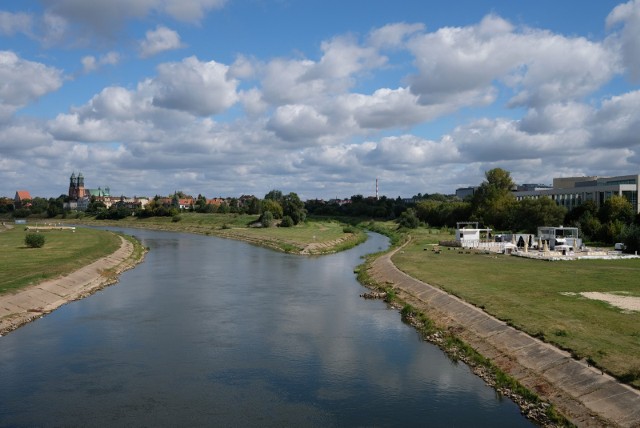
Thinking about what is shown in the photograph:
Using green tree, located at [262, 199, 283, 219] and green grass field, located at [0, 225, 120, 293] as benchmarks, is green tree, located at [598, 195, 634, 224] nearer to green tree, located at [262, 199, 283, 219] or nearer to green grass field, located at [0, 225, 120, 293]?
green grass field, located at [0, 225, 120, 293]

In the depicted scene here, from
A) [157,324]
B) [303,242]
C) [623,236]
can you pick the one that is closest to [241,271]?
[157,324]

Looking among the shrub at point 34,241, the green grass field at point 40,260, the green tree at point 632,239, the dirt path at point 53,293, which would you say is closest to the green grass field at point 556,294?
the green tree at point 632,239

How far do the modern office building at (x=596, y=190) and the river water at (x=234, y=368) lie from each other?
2856 inches

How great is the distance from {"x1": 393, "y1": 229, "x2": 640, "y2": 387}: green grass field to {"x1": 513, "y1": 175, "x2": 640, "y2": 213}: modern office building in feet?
154

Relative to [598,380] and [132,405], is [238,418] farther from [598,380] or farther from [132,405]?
[598,380]

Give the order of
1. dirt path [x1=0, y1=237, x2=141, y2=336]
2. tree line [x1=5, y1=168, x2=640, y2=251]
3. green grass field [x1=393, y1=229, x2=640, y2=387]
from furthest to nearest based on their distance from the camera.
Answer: tree line [x1=5, y1=168, x2=640, y2=251] → dirt path [x1=0, y1=237, x2=141, y2=336] → green grass field [x1=393, y1=229, x2=640, y2=387]

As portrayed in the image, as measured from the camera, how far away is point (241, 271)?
5594 centimetres

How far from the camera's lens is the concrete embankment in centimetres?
1716

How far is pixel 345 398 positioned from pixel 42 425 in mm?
9850

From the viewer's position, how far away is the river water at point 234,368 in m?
18.6

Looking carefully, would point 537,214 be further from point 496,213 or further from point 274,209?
point 274,209

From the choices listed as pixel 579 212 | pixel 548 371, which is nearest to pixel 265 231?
pixel 579 212

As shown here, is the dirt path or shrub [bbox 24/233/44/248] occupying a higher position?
shrub [bbox 24/233/44/248]

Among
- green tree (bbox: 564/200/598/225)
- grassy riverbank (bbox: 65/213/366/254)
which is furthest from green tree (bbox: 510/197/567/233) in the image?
grassy riverbank (bbox: 65/213/366/254)
